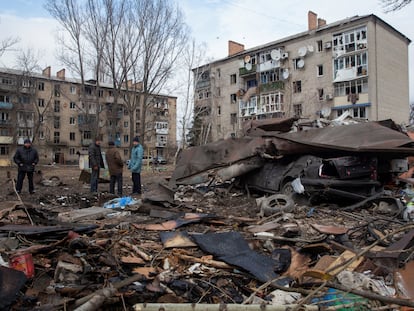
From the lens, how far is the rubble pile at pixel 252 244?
2.87 metres

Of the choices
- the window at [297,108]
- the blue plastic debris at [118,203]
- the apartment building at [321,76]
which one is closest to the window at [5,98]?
the apartment building at [321,76]

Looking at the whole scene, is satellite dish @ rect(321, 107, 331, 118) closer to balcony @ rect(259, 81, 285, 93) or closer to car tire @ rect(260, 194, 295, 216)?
Answer: balcony @ rect(259, 81, 285, 93)

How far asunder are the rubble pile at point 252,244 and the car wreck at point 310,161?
0.10 ft

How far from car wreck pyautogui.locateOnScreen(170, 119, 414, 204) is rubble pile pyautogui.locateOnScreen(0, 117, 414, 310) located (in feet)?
0.10

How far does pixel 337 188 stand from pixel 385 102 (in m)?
29.7

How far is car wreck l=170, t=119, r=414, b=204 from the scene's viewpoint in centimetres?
678

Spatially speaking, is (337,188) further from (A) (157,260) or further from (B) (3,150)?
(B) (3,150)

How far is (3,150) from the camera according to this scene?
48.5m

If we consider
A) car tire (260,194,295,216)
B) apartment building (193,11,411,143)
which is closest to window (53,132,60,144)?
apartment building (193,11,411,143)

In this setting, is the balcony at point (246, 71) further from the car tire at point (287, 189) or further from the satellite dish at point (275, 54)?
the car tire at point (287, 189)

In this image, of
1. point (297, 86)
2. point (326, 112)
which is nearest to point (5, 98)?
point (297, 86)

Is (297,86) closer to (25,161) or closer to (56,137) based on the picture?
(25,161)

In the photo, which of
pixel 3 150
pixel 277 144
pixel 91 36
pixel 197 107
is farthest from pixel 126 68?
pixel 3 150

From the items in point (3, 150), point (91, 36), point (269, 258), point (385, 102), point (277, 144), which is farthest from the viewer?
point (3, 150)
